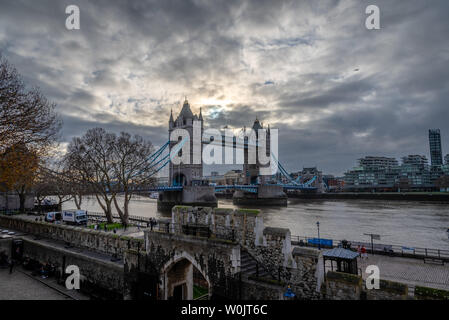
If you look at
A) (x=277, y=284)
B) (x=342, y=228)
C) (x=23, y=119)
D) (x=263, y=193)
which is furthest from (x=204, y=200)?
(x=277, y=284)

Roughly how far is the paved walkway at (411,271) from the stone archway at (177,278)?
741 centimetres

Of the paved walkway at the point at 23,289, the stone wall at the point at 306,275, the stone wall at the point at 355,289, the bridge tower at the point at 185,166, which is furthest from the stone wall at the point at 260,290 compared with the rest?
the bridge tower at the point at 185,166

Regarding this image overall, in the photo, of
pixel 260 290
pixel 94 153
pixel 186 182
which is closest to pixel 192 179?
pixel 186 182

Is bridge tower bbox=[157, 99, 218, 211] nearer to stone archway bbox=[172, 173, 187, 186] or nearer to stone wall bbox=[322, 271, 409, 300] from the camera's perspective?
stone archway bbox=[172, 173, 187, 186]

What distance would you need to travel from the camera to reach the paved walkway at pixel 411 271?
10.4 metres

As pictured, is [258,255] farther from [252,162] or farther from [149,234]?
[252,162]

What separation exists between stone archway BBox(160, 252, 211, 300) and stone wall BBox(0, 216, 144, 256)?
241cm

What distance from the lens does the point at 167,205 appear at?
6341 cm

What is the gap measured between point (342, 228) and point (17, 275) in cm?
3007

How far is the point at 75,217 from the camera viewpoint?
2236cm

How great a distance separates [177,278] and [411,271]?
33.8 feet

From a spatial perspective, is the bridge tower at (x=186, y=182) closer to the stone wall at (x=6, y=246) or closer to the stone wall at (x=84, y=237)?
the stone wall at (x=84, y=237)

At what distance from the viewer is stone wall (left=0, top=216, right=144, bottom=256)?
14.8 m

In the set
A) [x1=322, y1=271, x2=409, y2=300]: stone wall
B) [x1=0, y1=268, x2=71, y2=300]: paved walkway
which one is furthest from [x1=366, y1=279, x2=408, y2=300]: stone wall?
[x1=0, y1=268, x2=71, y2=300]: paved walkway
